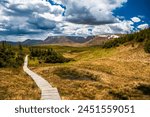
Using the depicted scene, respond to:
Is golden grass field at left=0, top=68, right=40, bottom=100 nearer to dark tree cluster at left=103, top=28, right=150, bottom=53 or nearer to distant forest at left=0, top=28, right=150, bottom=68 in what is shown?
distant forest at left=0, top=28, right=150, bottom=68

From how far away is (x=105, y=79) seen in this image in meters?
57.2

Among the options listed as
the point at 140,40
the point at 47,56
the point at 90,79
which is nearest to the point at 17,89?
the point at 90,79

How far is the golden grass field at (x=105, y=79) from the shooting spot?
38.5 meters

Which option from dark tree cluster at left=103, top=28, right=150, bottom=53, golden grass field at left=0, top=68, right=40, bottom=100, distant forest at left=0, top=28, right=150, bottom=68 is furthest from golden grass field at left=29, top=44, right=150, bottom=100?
distant forest at left=0, top=28, right=150, bottom=68

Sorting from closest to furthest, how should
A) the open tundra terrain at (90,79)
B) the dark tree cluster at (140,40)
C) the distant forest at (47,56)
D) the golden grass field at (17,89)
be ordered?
the golden grass field at (17,89) → the open tundra terrain at (90,79) → the distant forest at (47,56) → the dark tree cluster at (140,40)

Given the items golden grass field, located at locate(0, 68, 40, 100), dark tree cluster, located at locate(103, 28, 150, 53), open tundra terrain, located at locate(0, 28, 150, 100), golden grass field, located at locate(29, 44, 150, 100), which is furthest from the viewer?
dark tree cluster, located at locate(103, 28, 150, 53)

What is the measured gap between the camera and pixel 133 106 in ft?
79.9

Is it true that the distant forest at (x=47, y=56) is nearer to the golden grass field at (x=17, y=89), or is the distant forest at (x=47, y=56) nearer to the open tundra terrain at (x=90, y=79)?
the open tundra terrain at (x=90, y=79)

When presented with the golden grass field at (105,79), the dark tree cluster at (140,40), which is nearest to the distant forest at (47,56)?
the dark tree cluster at (140,40)

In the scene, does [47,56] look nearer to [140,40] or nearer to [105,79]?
[140,40]

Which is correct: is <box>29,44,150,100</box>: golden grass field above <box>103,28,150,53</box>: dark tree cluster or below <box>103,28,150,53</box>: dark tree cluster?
below

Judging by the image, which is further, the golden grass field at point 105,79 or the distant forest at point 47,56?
the distant forest at point 47,56

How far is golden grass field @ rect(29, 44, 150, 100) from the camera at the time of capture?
3847 centimetres

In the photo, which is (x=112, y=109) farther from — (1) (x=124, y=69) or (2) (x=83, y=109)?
(1) (x=124, y=69)
